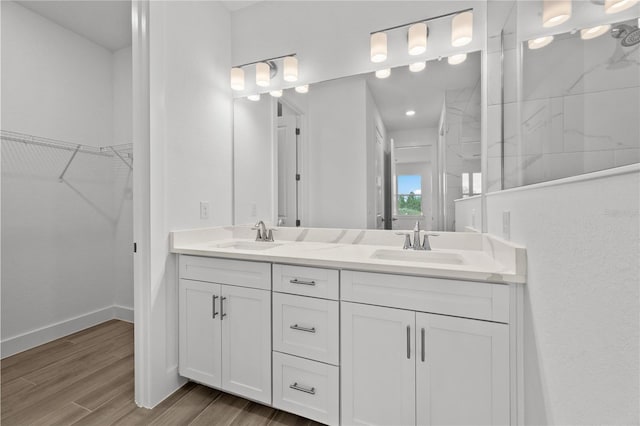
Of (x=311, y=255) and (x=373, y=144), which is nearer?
(x=311, y=255)

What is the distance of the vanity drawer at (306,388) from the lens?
130 centimetres

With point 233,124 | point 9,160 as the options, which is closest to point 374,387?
point 233,124

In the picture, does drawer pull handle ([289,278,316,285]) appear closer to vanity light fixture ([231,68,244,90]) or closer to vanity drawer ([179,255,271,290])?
vanity drawer ([179,255,271,290])

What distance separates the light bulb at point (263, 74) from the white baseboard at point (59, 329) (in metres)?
2.41

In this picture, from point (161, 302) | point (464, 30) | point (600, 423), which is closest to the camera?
point (600, 423)

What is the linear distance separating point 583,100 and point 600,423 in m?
0.61

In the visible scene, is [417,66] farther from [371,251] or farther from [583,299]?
[583,299]

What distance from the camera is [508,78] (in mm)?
1312

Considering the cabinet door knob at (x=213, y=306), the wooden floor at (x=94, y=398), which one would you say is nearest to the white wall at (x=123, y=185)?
the wooden floor at (x=94, y=398)

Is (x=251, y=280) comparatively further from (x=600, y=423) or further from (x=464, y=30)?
(x=464, y=30)

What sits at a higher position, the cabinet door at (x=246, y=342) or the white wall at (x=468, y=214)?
the white wall at (x=468, y=214)

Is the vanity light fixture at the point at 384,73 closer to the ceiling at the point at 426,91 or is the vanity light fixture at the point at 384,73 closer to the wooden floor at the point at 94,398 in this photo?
the ceiling at the point at 426,91

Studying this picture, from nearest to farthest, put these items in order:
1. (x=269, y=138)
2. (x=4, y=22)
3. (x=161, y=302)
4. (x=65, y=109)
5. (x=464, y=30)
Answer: (x=464, y=30) → (x=161, y=302) → (x=4, y=22) → (x=269, y=138) → (x=65, y=109)

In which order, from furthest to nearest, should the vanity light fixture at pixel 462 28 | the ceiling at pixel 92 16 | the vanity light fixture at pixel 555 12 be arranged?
the ceiling at pixel 92 16 < the vanity light fixture at pixel 462 28 < the vanity light fixture at pixel 555 12
